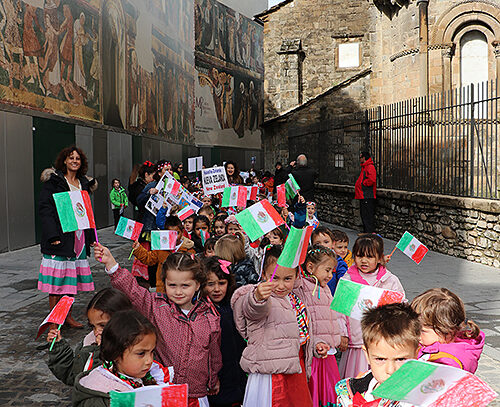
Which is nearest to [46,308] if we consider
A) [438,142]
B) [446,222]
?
[446,222]

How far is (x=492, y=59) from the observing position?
54.9 ft

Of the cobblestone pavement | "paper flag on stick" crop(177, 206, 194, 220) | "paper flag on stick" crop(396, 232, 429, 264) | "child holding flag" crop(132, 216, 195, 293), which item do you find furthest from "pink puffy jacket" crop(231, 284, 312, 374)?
"paper flag on stick" crop(177, 206, 194, 220)

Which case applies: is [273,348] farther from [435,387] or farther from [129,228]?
[129,228]

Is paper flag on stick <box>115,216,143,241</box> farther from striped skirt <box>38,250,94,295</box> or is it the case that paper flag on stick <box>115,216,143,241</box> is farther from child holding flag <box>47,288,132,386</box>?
child holding flag <box>47,288,132,386</box>

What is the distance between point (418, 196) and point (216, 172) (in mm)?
5187

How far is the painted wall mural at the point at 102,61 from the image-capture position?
46.8 ft

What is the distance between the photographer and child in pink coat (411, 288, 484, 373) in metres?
3.04

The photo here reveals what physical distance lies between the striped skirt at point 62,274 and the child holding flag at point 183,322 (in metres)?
3.32

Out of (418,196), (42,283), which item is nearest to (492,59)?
(418,196)

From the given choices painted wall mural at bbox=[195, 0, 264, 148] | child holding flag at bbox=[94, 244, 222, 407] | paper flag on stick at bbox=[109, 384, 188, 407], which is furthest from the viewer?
painted wall mural at bbox=[195, 0, 264, 148]

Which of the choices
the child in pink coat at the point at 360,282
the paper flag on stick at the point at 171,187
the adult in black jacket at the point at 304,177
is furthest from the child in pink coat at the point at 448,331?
the adult in black jacket at the point at 304,177

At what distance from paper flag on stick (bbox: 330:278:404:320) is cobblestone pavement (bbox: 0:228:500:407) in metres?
1.92

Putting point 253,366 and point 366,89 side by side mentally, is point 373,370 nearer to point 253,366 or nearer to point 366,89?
point 253,366

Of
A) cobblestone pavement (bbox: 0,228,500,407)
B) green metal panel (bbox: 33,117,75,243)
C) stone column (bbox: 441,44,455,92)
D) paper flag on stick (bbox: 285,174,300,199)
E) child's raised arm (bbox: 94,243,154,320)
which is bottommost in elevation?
cobblestone pavement (bbox: 0,228,500,407)
